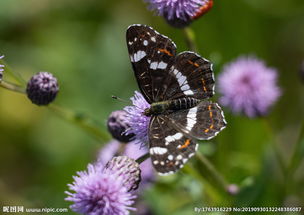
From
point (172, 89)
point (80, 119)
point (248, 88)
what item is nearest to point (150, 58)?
point (172, 89)

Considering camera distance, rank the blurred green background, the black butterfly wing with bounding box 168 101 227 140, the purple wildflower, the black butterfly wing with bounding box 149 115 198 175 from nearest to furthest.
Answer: the black butterfly wing with bounding box 149 115 198 175 < the black butterfly wing with bounding box 168 101 227 140 < the purple wildflower < the blurred green background

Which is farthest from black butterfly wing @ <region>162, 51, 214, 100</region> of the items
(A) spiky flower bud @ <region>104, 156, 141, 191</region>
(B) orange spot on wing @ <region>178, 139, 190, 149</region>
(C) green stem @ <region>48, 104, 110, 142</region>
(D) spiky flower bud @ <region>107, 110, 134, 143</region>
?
(A) spiky flower bud @ <region>104, 156, 141, 191</region>

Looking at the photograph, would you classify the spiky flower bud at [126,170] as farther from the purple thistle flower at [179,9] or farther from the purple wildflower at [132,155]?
the purple thistle flower at [179,9]

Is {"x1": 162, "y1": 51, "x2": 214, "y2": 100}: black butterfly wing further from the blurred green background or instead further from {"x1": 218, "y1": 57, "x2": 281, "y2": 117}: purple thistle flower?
the blurred green background

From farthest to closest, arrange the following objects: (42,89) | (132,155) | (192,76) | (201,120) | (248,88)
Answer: (248,88), (132,155), (192,76), (42,89), (201,120)

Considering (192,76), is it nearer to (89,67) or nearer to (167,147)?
(167,147)

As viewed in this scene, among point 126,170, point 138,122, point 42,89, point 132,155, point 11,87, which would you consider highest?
point 11,87

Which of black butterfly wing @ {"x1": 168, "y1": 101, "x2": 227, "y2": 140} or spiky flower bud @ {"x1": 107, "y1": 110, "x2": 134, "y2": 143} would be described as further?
spiky flower bud @ {"x1": 107, "y1": 110, "x2": 134, "y2": 143}
